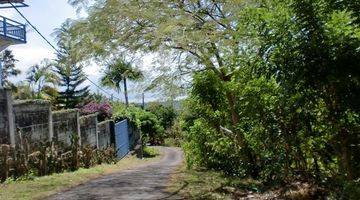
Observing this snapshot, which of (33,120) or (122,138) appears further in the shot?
(122,138)

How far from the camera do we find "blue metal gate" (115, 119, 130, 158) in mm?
26916

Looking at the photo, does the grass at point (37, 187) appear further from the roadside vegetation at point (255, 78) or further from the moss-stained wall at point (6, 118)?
the roadside vegetation at point (255, 78)

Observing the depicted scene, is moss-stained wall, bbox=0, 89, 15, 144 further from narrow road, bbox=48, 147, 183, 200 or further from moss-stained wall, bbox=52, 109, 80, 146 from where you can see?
moss-stained wall, bbox=52, 109, 80, 146

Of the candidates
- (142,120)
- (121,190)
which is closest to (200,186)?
(121,190)

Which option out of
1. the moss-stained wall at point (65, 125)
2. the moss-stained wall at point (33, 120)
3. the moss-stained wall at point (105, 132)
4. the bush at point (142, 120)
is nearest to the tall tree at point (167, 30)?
the moss-stained wall at point (33, 120)

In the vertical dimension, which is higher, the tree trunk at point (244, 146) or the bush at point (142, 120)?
the bush at point (142, 120)

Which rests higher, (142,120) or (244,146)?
(142,120)

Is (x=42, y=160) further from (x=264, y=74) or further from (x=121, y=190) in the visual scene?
(x=264, y=74)

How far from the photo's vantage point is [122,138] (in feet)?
95.0

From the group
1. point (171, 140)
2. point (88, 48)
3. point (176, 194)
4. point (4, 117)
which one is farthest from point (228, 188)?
point (171, 140)

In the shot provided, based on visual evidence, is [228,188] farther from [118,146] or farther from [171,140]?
[171,140]

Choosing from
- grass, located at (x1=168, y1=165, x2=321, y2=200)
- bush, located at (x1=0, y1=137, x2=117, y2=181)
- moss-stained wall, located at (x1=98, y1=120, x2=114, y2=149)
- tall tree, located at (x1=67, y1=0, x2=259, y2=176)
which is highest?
tall tree, located at (x1=67, y1=0, x2=259, y2=176)

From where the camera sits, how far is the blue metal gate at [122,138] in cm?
2692

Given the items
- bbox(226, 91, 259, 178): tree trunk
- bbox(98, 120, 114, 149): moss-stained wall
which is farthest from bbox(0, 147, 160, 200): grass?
bbox(98, 120, 114, 149): moss-stained wall
